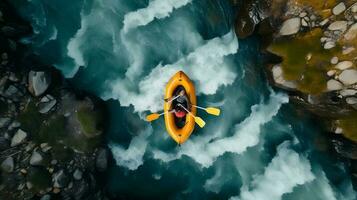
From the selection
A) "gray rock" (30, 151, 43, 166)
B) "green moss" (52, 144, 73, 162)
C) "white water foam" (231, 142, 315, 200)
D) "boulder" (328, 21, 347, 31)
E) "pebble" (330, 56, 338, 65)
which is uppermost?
"boulder" (328, 21, 347, 31)

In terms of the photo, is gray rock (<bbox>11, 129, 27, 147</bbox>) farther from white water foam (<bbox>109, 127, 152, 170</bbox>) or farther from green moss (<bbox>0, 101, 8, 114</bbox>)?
white water foam (<bbox>109, 127, 152, 170</bbox>)

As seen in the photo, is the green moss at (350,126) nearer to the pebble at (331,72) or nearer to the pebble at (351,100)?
the pebble at (351,100)

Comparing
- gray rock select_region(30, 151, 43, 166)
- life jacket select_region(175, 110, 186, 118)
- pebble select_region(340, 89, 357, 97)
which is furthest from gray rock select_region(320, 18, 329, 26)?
gray rock select_region(30, 151, 43, 166)

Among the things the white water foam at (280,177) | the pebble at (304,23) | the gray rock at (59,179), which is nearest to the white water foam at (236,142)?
the white water foam at (280,177)

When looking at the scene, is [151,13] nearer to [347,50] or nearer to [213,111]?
[213,111]

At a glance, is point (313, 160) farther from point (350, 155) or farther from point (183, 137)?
point (183, 137)

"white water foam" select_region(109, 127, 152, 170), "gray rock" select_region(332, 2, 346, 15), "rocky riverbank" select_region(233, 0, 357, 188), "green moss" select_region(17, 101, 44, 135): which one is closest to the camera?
"gray rock" select_region(332, 2, 346, 15)

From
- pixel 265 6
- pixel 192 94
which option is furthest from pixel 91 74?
pixel 265 6
